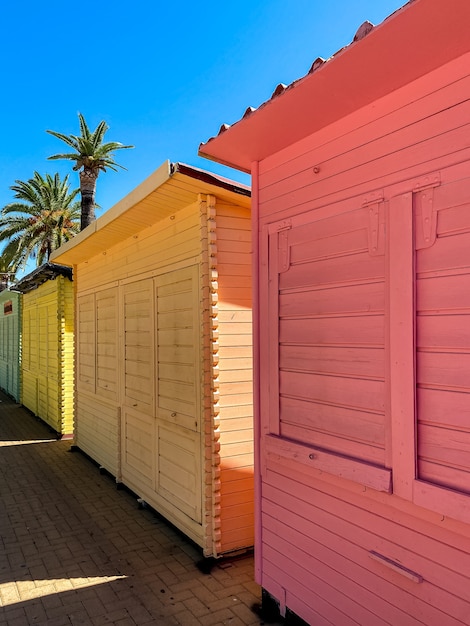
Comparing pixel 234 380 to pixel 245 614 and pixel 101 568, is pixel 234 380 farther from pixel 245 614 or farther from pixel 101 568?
pixel 101 568

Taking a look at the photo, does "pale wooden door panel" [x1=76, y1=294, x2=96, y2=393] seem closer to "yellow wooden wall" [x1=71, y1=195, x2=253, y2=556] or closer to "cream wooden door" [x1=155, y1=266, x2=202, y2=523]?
"yellow wooden wall" [x1=71, y1=195, x2=253, y2=556]

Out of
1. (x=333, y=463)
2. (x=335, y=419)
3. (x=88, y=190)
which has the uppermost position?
(x=88, y=190)

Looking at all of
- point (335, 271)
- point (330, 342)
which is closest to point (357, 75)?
point (335, 271)

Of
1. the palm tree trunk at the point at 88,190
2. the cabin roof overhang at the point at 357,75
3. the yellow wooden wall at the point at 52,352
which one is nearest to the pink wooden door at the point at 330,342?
the cabin roof overhang at the point at 357,75

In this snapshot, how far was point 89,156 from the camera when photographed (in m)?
15.0

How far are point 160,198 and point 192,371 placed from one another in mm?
1637

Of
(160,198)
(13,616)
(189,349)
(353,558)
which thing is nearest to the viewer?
(353,558)

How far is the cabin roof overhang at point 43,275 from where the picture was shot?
9.31 meters

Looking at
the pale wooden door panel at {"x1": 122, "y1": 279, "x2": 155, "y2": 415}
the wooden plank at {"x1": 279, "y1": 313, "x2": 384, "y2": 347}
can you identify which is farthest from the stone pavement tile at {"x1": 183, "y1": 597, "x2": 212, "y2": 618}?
the pale wooden door panel at {"x1": 122, "y1": 279, "x2": 155, "y2": 415}

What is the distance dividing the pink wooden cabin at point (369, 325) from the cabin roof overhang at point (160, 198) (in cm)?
54

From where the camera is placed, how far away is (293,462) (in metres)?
3.01

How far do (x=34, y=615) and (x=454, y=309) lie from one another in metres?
3.54

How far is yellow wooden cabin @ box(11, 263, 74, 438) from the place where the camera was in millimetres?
9617

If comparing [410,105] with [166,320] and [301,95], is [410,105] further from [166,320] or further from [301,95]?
[166,320]
